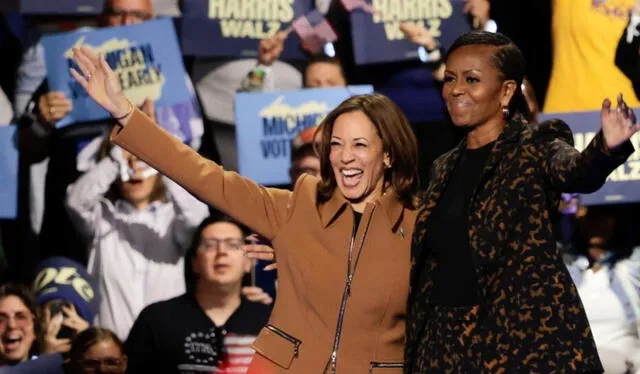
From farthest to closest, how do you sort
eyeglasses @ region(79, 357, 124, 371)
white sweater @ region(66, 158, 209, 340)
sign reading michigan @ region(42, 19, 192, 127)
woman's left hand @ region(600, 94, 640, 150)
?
sign reading michigan @ region(42, 19, 192, 127)
white sweater @ region(66, 158, 209, 340)
eyeglasses @ region(79, 357, 124, 371)
woman's left hand @ region(600, 94, 640, 150)

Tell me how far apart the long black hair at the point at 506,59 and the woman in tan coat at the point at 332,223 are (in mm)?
423

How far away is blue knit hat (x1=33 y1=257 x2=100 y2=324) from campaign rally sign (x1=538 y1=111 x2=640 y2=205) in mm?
2069

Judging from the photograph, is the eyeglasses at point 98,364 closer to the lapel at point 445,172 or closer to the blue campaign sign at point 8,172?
the blue campaign sign at point 8,172

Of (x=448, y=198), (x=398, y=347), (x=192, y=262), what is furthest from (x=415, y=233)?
(x=192, y=262)

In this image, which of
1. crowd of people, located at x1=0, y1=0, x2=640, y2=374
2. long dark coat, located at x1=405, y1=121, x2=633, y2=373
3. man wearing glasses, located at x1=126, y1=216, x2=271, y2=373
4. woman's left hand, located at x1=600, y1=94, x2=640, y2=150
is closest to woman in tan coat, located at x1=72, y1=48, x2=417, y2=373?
long dark coat, located at x1=405, y1=121, x2=633, y2=373

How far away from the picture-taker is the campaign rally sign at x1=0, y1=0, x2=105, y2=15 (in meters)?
5.23

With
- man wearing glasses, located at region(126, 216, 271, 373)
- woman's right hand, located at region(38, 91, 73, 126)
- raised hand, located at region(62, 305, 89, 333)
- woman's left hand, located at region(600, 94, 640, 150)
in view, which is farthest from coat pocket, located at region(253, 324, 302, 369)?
woman's right hand, located at region(38, 91, 73, 126)

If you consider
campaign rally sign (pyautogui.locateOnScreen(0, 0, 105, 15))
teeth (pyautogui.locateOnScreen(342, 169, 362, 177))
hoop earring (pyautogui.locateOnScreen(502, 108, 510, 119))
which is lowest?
teeth (pyautogui.locateOnScreen(342, 169, 362, 177))

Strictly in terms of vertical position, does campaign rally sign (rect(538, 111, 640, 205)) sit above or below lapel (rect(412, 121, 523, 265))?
below

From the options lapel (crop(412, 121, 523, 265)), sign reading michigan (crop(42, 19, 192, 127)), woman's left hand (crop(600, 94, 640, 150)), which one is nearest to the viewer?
woman's left hand (crop(600, 94, 640, 150))

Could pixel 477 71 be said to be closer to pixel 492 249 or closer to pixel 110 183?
pixel 492 249

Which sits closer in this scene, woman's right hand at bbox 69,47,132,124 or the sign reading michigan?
woman's right hand at bbox 69,47,132,124

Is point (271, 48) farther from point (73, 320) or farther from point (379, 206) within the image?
point (379, 206)

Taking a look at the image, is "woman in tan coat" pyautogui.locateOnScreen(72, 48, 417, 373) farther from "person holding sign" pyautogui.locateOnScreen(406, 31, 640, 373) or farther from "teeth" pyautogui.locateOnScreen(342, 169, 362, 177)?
"person holding sign" pyautogui.locateOnScreen(406, 31, 640, 373)
